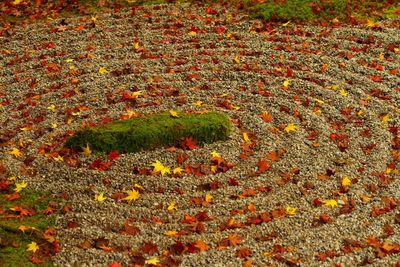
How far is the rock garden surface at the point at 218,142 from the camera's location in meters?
7.55

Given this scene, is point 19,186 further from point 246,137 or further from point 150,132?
point 246,137

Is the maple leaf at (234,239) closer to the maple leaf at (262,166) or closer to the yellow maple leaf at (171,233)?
the yellow maple leaf at (171,233)

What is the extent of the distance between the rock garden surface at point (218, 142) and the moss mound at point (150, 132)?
136 millimetres

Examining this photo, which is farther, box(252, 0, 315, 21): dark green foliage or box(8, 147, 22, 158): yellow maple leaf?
box(252, 0, 315, 21): dark green foliage

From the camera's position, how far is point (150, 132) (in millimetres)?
9000

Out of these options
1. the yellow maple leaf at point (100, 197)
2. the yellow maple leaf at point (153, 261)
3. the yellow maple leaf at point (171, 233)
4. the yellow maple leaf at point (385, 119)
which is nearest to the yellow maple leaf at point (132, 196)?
the yellow maple leaf at point (100, 197)

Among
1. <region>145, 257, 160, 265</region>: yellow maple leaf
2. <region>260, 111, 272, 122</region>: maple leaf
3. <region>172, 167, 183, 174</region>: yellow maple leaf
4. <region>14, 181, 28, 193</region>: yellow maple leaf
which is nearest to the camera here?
<region>145, 257, 160, 265</region>: yellow maple leaf

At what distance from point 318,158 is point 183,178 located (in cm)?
192

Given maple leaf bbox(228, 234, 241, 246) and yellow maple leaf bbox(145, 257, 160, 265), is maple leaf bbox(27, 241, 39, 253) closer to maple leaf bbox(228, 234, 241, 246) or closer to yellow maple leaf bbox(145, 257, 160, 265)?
yellow maple leaf bbox(145, 257, 160, 265)

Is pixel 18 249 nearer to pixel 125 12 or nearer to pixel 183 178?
pixel 183 178

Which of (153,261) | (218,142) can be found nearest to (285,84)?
(218,142)

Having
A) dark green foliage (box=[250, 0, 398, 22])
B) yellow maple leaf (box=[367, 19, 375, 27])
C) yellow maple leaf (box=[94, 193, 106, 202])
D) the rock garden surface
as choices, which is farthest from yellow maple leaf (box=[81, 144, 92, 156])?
yellow maple leaf (box=[367, 19, 375, 27])

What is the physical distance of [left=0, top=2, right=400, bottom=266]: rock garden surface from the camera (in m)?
7.55

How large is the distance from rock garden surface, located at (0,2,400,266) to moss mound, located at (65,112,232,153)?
136 millimetres
